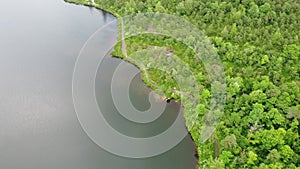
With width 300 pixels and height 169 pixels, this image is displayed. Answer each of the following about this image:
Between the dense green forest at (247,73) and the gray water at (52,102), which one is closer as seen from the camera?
the dense green forest at (247,73)

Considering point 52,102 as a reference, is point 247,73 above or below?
below

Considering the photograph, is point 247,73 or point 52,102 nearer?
point 52,102

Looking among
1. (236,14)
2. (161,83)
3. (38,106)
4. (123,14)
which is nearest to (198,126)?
(161,83)

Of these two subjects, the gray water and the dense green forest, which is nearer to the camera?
the dense green forest
